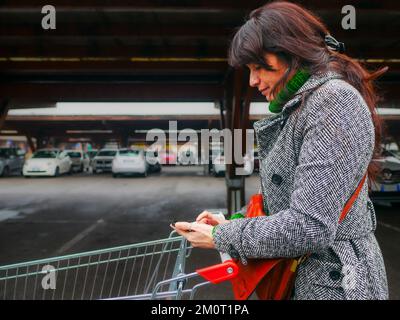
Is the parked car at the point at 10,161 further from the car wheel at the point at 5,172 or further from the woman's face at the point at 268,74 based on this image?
the woman's face at the point at 268,74

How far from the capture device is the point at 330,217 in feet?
2.94

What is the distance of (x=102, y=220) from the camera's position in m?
7.94

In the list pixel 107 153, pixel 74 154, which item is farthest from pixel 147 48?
pixel 74 154

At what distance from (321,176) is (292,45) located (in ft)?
1.29

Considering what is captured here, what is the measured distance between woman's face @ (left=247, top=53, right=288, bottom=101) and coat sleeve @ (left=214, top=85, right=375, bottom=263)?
0.49 ft

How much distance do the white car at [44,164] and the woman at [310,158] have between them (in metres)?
20.0

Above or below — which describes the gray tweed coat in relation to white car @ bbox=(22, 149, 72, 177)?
above

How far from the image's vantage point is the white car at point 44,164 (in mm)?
19094

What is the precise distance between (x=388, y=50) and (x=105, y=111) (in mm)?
14141

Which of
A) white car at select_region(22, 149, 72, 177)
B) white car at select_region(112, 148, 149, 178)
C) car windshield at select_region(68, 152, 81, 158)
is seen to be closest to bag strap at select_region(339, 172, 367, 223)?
white car at select_region(112, 148, 149, 178)

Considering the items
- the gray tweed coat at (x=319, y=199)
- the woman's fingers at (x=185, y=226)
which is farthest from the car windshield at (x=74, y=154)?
the gray tweed coat at (x=319, y=199)

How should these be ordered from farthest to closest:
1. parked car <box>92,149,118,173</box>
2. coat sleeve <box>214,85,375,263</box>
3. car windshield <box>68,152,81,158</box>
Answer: car windshield <box>68,152,81,158</box> → parked car <box>92,149,118,173</box> → coat sleeve <box>214,85,375,263</box>

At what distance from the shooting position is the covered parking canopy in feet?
14.7

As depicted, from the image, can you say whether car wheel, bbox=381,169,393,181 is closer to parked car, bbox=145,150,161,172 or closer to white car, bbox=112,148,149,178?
white car, bbox=112,148,149,178
